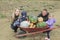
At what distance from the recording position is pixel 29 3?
12.1 m

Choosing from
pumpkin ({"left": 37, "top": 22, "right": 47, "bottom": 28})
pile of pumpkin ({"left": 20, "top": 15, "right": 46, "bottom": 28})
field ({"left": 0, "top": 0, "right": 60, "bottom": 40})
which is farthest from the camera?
field ({"left": 0, "top": 0, "right": 60, "bottom": 40})

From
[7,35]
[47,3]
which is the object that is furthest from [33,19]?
[47,3]

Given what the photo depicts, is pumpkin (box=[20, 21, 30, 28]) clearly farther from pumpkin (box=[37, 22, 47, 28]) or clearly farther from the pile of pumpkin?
pumpkin (box=[37, 22, 47, 28])

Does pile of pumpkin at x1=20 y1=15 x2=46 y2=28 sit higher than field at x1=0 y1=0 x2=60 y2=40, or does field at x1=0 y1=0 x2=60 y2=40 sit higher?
pile of pumpkin at x1=20 y1=15 x2=46 y2=28

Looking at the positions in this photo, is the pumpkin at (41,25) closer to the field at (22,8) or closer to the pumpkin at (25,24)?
the pumpkin at (25,24)

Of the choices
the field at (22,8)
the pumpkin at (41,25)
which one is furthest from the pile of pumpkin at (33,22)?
the field at (22,8)

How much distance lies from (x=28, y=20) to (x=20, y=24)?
11.4 inches

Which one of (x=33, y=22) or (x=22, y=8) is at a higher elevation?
(x=33, y=22)

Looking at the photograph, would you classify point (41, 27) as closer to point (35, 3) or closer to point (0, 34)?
point (0, 34)

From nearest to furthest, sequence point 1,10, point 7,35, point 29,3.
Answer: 1. point 7,35
2. point 1,10
3. point 29,3

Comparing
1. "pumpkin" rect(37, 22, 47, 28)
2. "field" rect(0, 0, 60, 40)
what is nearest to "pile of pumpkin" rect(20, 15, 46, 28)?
"pumpkin" rect(37, 22, 47, 28)

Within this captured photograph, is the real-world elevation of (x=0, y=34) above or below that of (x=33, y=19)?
below

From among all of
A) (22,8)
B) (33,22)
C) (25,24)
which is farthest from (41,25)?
(22,8)

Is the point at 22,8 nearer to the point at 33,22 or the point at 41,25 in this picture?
the point at 33,22
